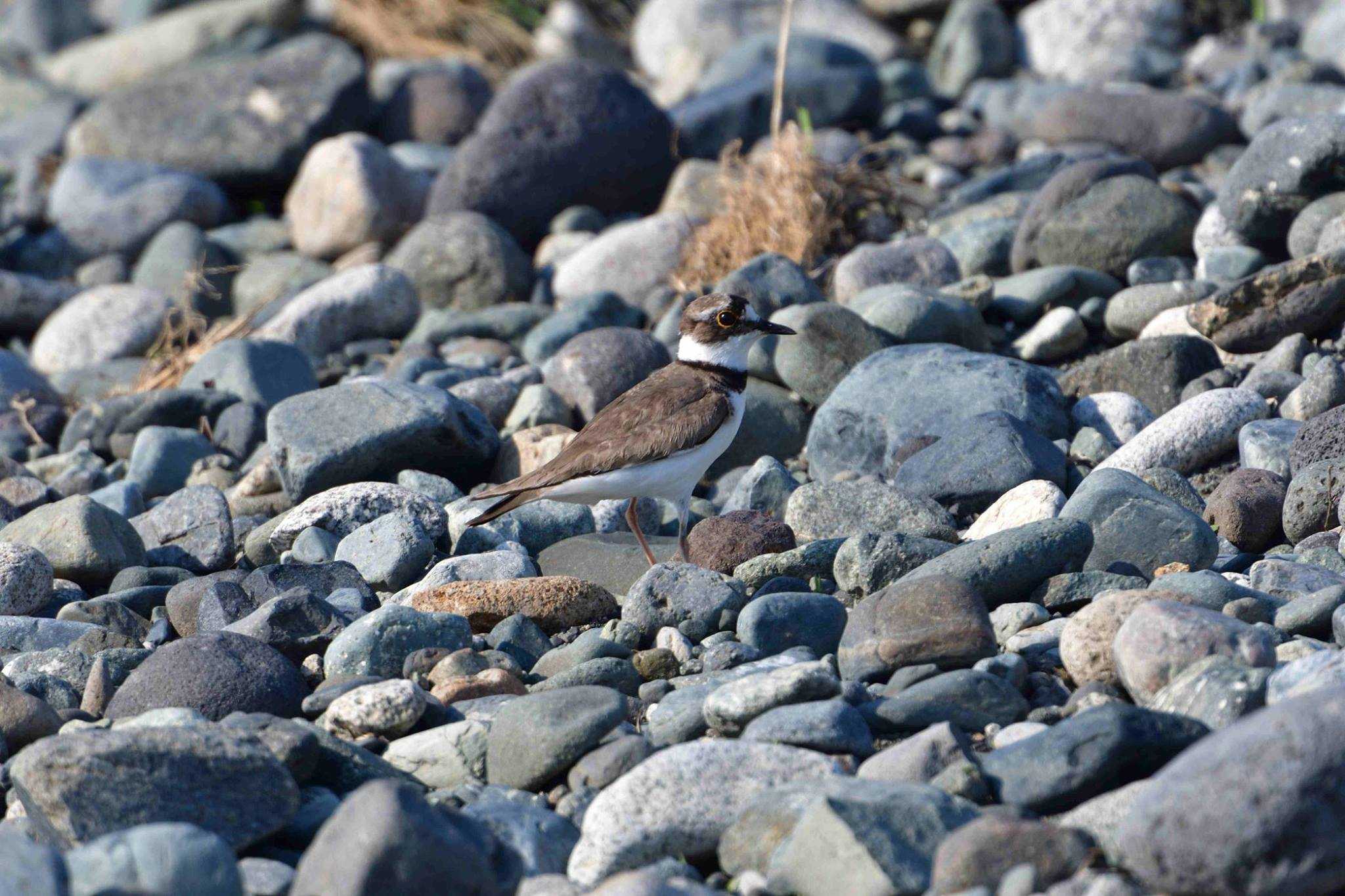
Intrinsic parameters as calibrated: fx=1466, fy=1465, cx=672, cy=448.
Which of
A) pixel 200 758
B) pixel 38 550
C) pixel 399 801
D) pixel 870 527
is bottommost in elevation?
pixel 38 550

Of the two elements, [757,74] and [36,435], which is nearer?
[36,435]

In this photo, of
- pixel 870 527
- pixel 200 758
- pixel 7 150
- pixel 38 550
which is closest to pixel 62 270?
pixel 7 150

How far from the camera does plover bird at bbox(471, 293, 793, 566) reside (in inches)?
257

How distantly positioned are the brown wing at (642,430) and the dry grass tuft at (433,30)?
35.5 feet

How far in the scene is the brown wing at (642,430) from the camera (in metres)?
6.52

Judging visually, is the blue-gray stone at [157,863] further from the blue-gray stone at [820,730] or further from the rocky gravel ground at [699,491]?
the blue-gray stone at [820,730]

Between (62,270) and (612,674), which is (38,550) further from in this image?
(62,270)

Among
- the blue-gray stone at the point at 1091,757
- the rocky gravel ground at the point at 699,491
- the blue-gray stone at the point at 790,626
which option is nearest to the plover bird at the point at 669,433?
Answer: the rocky gravel ground at the point at 699,491

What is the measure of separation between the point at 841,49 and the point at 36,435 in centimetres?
790

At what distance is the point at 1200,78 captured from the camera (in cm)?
1362

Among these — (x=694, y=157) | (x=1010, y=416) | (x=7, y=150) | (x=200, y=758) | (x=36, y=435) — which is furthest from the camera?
(x=7, y=150)

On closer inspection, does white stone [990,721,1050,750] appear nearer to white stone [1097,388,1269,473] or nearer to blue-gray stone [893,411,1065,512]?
blue-gray stone [893,411,1065,512]

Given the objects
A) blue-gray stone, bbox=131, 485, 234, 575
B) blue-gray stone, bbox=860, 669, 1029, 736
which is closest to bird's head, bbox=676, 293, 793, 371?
blue-gray stone, bbox=131, 485, 234, 575

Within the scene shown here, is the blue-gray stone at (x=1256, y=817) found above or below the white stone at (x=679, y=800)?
above
